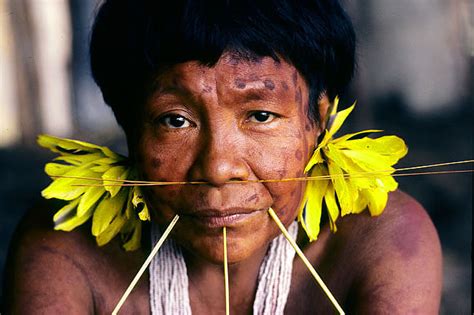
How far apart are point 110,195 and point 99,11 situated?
1.36 feet

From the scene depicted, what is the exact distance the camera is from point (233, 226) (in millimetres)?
1544

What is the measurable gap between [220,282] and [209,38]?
2.07 ft

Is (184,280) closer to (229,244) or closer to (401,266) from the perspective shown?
(229,244)

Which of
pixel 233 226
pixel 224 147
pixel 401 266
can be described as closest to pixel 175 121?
pixel 224 147

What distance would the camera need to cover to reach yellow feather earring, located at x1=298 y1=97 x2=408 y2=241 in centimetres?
170

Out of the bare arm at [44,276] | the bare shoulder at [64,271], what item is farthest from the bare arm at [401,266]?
the bare arm at [44,276]

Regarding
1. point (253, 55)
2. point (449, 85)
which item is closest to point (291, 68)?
point (253, 55)

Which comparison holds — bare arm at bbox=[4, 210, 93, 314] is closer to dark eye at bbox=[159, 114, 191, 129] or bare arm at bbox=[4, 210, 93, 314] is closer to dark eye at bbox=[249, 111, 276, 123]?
dark eye at bbox=[159, 114, 191, 129]

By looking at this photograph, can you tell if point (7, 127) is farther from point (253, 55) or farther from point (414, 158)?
point (253, 55)

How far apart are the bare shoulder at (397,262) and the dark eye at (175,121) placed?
0.52 metres

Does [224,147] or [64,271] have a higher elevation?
[224,147]

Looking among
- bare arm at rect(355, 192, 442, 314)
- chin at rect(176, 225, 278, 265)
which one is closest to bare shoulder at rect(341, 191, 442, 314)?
bare arm at rect(355, 192, 442, 314)

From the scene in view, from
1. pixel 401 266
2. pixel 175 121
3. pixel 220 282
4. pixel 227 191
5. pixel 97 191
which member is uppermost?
pixel 175 121

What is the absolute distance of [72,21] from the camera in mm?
4246
